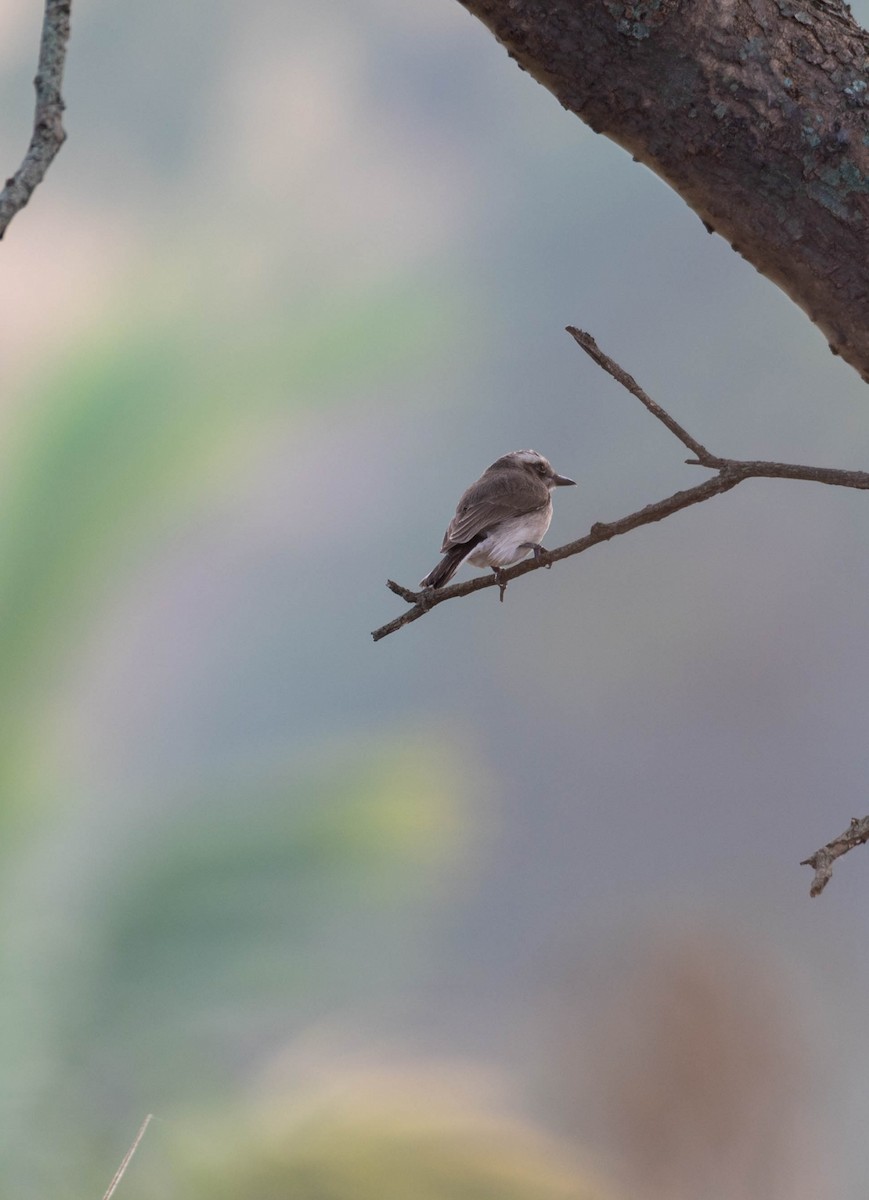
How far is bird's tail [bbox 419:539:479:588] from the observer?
3508mm

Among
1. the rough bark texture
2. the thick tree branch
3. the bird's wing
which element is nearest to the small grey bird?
the bird's wing

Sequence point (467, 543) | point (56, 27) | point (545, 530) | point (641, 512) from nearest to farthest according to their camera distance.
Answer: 1. point (56, 27)
2. point (641, 512)
3. point (467, 543)
4. point (545, 530)

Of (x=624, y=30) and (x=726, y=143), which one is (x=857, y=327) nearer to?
(x=726, y=143)

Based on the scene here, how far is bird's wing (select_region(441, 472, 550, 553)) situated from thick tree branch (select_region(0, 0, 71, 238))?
191 centimetres

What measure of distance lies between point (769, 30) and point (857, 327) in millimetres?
613

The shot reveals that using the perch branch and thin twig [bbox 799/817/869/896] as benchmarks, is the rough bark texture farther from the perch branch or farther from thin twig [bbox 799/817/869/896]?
thin twig [bbox 799/817/869/896]

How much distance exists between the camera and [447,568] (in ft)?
11.7

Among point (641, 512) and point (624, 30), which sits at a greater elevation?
point (624, 30)

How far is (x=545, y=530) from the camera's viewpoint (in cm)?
420

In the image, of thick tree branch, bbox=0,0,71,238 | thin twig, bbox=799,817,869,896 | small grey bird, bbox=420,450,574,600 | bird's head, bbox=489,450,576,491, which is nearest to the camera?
thick tree branch, bbox=0,0,71,238

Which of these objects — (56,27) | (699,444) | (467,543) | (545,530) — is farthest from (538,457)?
(56,27)

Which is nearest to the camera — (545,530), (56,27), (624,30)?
(56,27)

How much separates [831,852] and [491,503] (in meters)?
1.98

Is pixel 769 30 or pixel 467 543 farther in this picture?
pixel 467 543
